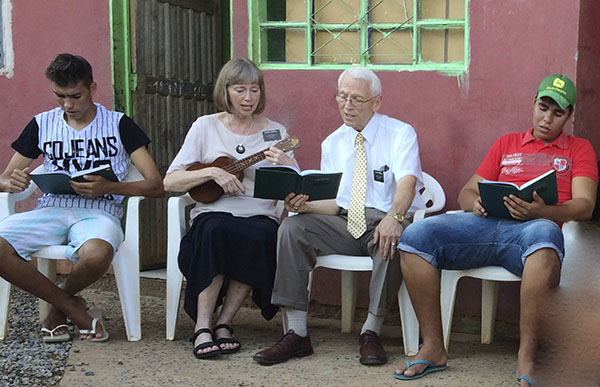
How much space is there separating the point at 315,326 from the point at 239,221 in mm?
878

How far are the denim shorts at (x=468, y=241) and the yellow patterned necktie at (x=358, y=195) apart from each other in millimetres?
316

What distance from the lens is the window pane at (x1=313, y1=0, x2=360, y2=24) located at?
15.7 ft

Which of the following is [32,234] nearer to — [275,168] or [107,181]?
[107,181]

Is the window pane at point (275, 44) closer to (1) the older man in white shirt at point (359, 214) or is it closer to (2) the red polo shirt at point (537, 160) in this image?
(1) the older man in white shirt at point (359, 214)

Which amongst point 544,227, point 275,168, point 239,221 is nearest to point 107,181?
point 239,221

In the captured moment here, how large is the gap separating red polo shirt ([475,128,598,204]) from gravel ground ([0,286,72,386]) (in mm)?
2199

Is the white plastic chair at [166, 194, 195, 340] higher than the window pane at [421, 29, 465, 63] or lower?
lower

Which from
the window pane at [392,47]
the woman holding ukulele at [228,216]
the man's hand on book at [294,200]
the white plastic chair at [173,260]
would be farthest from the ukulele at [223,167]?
the window pane at [392,47]

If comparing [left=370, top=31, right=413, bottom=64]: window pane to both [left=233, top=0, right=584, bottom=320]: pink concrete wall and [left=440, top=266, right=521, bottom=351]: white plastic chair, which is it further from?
[left=440, top=266, right=521, bottom=351]: white plastic chair

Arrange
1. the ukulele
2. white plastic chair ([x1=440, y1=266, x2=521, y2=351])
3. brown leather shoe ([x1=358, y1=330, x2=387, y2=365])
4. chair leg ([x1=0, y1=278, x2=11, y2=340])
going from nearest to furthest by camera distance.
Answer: white plastic chair ([x1=440, y1=266, x2=521, y2=351]) < brown leather shoe ([x1=358, y1=330, x2=387, y2=365]) < the ukulele < chair leg ([x1=0, y1=278, x2=11, y2=340])

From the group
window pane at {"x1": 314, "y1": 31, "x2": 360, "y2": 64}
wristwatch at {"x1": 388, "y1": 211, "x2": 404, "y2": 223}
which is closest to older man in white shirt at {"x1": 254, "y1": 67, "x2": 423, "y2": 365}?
wristwatch at {"x1": 388, "y1": 211, "x2": 404, "y2": 223}

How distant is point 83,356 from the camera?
159 inches

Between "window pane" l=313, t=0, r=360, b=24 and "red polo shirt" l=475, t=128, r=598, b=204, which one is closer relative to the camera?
"red polo shirt" l=475, t=128, r=598, b=204

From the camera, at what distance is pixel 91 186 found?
13.9 ft
